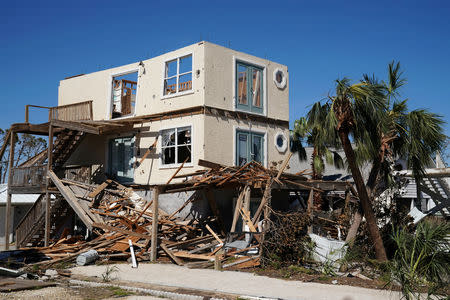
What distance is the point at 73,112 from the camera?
2606cm

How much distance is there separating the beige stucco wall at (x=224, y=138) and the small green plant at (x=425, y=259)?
11547 mm

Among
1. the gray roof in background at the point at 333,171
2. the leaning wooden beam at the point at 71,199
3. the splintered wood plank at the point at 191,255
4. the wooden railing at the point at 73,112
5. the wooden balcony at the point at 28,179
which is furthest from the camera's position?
the gray roof in background at the point at 333,171

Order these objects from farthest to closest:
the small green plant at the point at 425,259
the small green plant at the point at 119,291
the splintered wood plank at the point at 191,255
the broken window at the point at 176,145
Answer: the broken window at the point at 176,145, the splintered wood plank at the point at 191,255, the small green plant at the point at 119,291, the small green plant at the point at 425,259

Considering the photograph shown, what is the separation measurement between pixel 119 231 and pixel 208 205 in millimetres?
4315

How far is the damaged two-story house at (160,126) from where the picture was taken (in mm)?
22016

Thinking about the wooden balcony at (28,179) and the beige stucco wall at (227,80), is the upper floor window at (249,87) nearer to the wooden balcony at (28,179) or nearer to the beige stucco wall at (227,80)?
the beige stucco wall at (227,80)

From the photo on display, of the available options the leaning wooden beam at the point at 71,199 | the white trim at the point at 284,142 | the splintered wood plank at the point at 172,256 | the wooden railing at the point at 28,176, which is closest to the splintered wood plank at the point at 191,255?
the splintered wood plank at the point at 172,256

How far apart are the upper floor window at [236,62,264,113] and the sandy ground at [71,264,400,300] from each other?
966 cm

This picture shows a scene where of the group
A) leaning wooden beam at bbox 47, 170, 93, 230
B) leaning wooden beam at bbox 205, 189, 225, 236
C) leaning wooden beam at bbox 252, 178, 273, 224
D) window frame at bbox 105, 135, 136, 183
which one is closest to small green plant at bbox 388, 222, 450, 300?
leaning wooden beam at bbox 252, 178, 273, 224

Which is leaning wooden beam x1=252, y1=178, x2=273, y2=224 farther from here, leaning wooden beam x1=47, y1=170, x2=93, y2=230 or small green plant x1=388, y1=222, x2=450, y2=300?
leaning wooden beam x1=47, y1=170, x2=93, y2=230

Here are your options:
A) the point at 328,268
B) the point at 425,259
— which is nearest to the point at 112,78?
the point at 328,268

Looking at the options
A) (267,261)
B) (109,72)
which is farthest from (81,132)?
Result: (267,261)

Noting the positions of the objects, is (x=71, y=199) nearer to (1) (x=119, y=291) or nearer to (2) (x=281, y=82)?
(1) (x=119, y=291)

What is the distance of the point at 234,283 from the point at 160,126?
1177 centimetres
